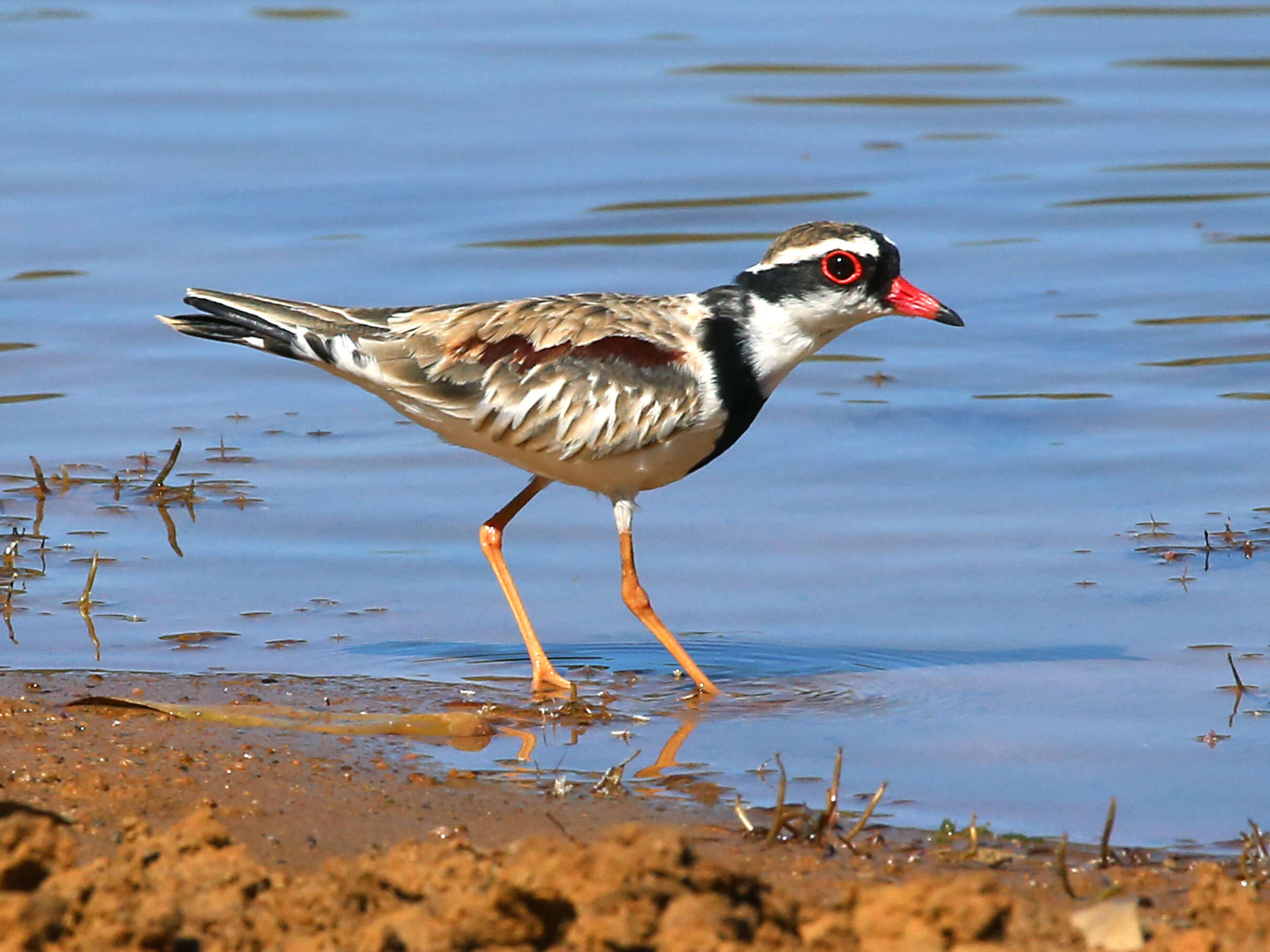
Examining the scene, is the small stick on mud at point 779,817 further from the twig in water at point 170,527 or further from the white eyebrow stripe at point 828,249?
the twig in water at point 170,527

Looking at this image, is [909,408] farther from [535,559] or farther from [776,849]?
[776,849]

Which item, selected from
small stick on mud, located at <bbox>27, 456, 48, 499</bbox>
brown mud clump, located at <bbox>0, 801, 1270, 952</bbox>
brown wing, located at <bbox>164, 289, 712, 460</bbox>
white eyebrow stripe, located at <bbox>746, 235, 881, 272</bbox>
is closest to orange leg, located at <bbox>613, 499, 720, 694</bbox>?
brown wing, located at <bbox>164, 289, 712, 460</bbox>

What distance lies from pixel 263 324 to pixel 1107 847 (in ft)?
12.4

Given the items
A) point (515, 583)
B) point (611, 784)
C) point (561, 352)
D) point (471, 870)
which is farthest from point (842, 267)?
point (471, 870)

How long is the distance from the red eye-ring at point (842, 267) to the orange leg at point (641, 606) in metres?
1.10

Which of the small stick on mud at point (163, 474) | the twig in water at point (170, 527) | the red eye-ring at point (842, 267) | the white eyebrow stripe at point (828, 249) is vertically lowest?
the twig in water at point (170, 527)

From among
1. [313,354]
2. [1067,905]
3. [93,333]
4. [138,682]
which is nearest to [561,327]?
[313,354]

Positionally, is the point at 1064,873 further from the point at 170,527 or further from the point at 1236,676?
the point at 170,527

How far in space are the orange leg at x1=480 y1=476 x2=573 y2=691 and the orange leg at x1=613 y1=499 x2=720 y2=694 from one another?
36 cm

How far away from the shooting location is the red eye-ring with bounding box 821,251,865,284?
7457mm

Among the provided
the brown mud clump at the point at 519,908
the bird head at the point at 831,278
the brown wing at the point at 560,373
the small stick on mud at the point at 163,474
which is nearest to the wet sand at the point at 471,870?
the brown mud clump at the point at 519,908

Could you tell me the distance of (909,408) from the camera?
10.1 meters

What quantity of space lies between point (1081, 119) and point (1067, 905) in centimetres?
1129

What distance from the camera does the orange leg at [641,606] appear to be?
22.6ft
